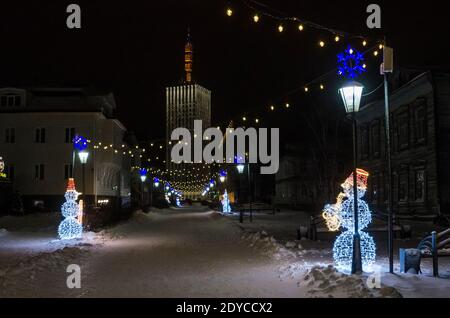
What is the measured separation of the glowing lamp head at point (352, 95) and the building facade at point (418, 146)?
21.5m

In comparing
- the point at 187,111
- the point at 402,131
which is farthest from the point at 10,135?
the point at 187,111

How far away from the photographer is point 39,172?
171ft

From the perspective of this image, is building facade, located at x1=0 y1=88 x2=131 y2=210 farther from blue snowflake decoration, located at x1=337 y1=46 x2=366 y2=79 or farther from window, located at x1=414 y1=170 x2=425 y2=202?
blue snowflake decoration, located at x1=337 y1=46 x2=366 y2=79

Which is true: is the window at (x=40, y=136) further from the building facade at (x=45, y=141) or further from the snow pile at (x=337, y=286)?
the snow pile at (x=337, y=286)

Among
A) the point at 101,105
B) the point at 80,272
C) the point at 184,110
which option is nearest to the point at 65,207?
the point at 80,272

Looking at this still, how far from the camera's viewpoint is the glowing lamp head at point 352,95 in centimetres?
1237

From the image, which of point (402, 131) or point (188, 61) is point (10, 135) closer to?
point (402, 131)

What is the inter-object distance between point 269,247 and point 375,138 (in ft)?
86.7

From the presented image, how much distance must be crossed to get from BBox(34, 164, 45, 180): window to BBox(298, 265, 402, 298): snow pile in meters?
44.9

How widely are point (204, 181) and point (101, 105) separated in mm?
84828

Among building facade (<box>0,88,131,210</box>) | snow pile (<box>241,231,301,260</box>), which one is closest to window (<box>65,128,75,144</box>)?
building facade (<box>0,88,131,210</box>)

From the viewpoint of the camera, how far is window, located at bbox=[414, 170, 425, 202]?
3406cm

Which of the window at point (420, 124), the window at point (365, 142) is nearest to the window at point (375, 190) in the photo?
the window at point (365, 142)
